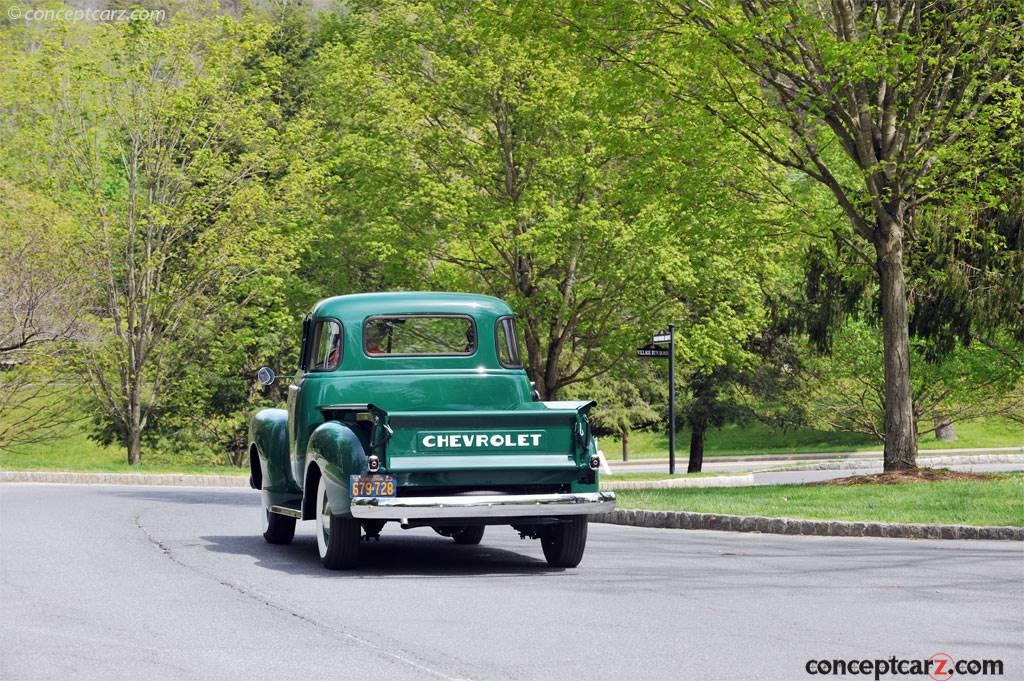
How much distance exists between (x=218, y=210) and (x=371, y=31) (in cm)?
931

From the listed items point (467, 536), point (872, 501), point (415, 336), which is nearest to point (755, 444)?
point (872, 501)

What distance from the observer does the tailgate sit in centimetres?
1181

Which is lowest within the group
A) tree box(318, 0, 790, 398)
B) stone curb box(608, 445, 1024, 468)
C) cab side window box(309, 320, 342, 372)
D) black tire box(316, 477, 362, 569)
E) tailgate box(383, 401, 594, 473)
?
stone curb box(608, 445, 1024, 468)

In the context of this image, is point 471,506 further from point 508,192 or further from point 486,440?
point 508,192

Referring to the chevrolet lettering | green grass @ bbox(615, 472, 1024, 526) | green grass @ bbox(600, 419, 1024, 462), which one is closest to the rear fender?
the chevrolet lettering

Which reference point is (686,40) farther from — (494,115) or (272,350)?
(272,350)

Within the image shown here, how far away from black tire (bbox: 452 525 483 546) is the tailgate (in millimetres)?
3624

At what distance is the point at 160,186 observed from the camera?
1684 inches

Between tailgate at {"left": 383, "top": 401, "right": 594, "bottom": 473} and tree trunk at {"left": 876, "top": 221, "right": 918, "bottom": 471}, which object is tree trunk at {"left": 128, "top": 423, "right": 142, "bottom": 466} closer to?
tree trunk at {"left": 876, "top": 221, "right": 918, "bottom": 471}

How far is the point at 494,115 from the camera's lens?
113ft

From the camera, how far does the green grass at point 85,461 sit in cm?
3347

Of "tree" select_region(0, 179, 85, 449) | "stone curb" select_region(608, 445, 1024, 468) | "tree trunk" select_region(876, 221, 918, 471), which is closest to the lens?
"tree trunk" select_region(876, 221, 918, 471)

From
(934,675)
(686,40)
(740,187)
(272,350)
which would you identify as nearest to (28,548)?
(934,675)

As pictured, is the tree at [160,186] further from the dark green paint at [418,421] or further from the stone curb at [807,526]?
the dark green paint at [418,421]
